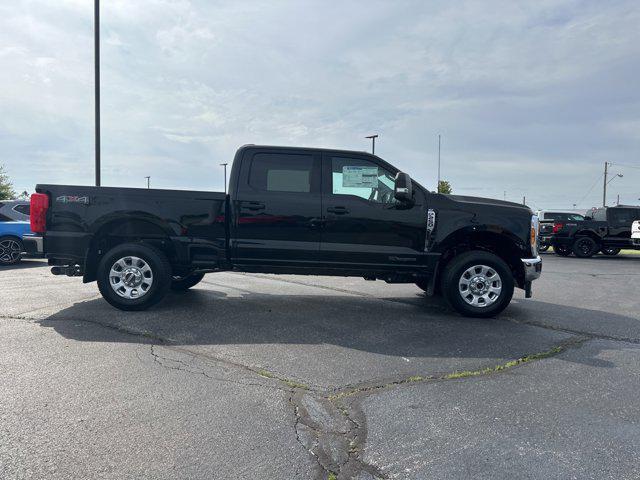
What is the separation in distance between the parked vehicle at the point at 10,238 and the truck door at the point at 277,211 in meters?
7.81

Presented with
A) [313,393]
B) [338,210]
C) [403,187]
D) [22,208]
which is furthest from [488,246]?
[22,208]

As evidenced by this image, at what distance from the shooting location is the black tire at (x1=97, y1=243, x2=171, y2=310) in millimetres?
5863

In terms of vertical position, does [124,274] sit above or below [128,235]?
below

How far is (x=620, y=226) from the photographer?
55.0 feet

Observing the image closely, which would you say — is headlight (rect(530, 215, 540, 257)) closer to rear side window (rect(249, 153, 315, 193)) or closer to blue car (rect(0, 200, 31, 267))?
rear side window (rect(249, 153, 315, 193))

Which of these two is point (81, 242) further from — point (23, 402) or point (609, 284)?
point (609, 284)

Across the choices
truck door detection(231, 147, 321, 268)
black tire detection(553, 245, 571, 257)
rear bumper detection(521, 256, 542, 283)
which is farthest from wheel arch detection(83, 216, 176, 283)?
black tire detection(553, 245, 571, 257)

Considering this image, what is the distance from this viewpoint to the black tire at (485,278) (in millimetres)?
5887

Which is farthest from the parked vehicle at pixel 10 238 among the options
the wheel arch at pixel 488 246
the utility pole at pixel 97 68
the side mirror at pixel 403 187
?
the wheel arch at pixel 488 246

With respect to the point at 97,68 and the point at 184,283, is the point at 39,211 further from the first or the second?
the point at 97,68

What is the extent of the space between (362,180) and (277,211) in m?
1.14

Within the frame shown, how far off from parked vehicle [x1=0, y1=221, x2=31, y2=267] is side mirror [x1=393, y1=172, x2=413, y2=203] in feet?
31.2

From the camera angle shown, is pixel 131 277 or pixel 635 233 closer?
pixel 131 277

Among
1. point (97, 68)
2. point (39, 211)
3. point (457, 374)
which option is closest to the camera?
point (457, 374)
